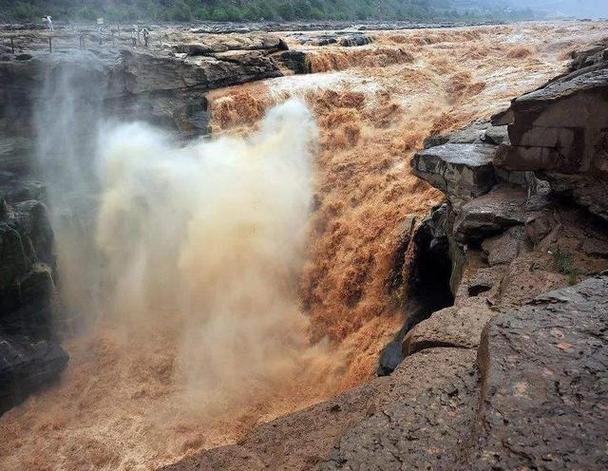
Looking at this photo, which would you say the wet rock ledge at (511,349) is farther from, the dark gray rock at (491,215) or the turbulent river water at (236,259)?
the turbulent river water at (236,259)

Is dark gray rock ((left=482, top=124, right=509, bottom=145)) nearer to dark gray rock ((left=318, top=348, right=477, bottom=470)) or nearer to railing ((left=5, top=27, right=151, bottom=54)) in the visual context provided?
dark gray rock ((left=318, top=348, right=477, bottom=470))

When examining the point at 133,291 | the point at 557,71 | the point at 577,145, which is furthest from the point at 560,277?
the point at 557,71

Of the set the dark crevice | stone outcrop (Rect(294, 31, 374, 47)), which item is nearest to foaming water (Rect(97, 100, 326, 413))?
the dark crevice

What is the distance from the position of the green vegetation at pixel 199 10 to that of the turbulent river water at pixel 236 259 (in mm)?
16764

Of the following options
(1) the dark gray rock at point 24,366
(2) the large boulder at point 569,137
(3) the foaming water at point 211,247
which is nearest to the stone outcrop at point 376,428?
(2) the large boulder at point 569,137

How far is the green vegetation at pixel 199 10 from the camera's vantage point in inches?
1016

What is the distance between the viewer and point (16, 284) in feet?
30.3

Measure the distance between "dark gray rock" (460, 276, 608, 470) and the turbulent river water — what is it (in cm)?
457

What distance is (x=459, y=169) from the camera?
25.8 feet

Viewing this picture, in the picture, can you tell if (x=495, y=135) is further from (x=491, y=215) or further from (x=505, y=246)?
(x=505, y=246)

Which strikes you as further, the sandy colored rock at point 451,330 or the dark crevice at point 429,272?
the dark crevice at point 429,272

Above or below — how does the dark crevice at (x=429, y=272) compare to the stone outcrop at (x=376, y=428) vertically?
below

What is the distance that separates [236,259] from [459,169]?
16.8 ft

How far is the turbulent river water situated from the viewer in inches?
322
